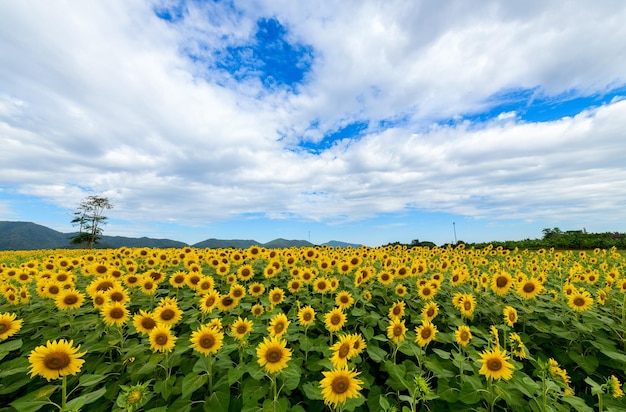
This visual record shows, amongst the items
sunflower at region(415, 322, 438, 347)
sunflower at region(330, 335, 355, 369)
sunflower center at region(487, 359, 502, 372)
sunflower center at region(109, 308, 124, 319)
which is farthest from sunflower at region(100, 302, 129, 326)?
sunflower center at region(487, 359, 502, 372)

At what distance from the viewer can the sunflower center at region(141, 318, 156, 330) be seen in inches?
168

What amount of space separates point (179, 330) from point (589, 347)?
7904 mm

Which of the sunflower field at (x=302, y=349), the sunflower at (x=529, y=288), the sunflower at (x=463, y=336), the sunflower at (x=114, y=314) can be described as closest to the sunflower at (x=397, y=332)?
the sunflower field at (x=302, y=349)

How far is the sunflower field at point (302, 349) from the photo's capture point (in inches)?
140

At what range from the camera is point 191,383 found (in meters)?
3.70

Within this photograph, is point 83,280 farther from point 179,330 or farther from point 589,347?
point 589,347

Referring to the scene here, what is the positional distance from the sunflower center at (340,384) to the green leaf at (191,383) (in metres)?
1.70

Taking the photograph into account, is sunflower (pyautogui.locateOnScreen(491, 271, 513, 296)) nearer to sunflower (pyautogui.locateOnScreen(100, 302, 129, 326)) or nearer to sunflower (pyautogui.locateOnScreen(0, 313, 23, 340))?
sunflower (pyautogui.locateOnScreen(100, 302, 129, 326))

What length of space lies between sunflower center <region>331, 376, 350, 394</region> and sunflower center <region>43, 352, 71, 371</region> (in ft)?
10.0

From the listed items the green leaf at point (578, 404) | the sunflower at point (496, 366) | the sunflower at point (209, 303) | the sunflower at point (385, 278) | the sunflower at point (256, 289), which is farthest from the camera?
the sunflower at point (385, 278)

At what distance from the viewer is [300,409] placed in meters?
3.57

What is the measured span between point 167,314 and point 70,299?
7.62ft

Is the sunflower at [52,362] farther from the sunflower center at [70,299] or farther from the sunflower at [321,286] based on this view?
the sunflower at [321,286]

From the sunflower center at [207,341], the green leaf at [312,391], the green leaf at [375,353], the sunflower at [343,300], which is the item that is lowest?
the green leaf at [312,391]
